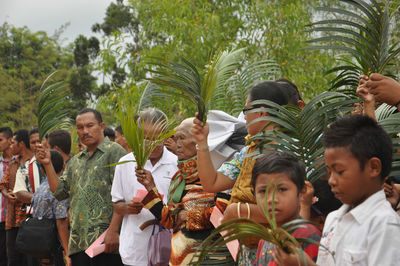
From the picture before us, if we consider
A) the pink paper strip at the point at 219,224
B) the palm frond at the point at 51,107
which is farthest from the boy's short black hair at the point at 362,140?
the palm frond at the point at 51,107

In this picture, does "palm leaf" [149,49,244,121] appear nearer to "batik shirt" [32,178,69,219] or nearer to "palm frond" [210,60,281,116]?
"palm frond" [210,60,281,116]

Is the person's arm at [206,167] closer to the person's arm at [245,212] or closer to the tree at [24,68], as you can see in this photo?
the person's arm at [245,212]

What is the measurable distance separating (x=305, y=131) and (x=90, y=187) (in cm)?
291

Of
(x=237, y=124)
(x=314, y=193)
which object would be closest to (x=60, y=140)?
(x=237, y=124)

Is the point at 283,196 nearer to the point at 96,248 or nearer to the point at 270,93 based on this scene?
the point at 270,93

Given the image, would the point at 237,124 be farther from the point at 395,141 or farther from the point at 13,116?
the point at 13,116

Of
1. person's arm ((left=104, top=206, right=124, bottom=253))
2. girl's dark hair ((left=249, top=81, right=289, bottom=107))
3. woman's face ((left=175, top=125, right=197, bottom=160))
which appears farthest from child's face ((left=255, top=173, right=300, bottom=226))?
person's arm ((left=104, top=206, right=124, bottom=253))

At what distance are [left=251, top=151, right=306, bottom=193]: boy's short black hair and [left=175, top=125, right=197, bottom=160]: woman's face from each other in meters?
1.55

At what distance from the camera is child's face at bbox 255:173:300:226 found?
9.41 feet

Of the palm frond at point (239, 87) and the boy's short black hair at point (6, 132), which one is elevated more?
the palm frond at point (239, 87)

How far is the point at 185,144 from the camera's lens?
181 inches

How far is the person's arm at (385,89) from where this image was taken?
2.88 meters

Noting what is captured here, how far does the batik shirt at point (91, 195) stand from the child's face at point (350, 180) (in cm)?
359

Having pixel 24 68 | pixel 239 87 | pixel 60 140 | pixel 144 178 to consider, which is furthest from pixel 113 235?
pixel 24 68
